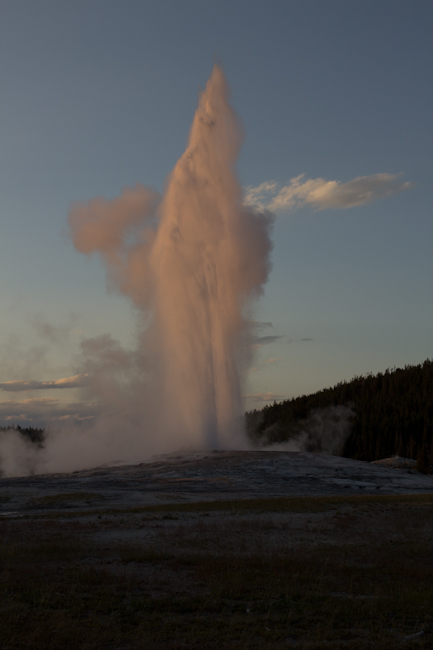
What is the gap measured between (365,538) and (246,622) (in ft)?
41.8

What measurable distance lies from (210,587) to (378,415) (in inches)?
3951

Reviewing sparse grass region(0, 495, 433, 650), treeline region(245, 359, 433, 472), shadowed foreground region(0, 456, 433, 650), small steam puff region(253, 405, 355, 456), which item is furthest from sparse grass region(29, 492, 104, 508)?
small steam puff region(253, 405, 355, 456)

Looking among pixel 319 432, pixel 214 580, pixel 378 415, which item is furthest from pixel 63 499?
pixel 319 432

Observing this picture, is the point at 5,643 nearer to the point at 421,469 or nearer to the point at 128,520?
the point at 128,520

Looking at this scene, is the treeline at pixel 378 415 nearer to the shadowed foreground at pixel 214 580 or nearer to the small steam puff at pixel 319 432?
the small steam puff at pixel 319 432

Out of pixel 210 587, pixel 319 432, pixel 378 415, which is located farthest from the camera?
pixel 319 432

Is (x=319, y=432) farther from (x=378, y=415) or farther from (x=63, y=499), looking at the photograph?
(x=63, y=499)

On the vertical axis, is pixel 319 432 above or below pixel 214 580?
below

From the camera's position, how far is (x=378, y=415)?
10631 centimetres

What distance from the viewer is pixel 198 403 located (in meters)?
63.6

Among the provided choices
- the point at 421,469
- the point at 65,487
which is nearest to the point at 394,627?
the point at 65,487

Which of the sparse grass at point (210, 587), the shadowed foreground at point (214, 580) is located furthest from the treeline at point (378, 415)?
the sparse grass at point (210, 587)

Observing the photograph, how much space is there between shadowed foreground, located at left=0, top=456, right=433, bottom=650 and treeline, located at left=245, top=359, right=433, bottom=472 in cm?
5758

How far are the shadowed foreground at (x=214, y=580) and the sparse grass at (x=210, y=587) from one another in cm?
4
